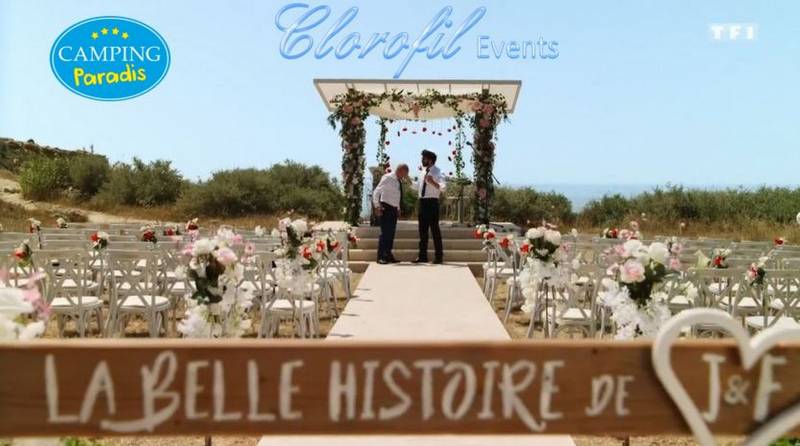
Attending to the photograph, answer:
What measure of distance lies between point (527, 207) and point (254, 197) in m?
9.71

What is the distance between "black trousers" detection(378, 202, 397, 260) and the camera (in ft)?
39.2

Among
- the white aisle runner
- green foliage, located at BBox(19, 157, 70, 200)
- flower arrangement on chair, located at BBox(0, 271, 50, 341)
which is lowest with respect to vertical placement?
the white aisle runner

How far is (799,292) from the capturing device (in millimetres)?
5930

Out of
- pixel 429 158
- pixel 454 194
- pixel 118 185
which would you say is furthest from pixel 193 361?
pixel 118 185

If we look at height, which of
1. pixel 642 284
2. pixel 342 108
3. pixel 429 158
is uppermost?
pixel 342 108

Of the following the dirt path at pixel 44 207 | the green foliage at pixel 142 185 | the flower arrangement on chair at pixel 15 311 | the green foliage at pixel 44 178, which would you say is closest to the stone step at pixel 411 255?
the flower arrangement on chair at pixel 15 311

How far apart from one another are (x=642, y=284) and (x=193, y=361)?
10.4 feet

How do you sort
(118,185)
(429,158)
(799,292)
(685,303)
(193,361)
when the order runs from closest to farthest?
(193,361) → (799,292) → (685,303) → (429,158) → (118,185)

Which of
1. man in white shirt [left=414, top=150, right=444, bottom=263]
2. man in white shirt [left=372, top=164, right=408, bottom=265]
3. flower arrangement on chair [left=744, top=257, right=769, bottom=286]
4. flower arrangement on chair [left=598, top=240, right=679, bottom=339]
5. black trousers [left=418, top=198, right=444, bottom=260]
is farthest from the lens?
black trousers [left=418, top=198, right=444, bottom=260]

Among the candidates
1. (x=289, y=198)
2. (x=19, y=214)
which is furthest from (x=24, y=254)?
(x=289, y=198)

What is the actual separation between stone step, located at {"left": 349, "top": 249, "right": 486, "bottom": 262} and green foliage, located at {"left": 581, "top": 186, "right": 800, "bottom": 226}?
31.0 feet

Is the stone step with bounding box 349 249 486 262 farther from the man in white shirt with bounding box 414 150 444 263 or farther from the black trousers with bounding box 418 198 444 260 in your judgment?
the black trousers with bounding box 418 198 444 260

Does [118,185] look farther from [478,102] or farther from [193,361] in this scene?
Result: [193,361]

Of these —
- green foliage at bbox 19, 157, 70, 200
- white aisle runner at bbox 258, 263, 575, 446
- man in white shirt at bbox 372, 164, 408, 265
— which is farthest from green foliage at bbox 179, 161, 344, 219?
white aisle runner at bbox 258, 263, 575, 446
